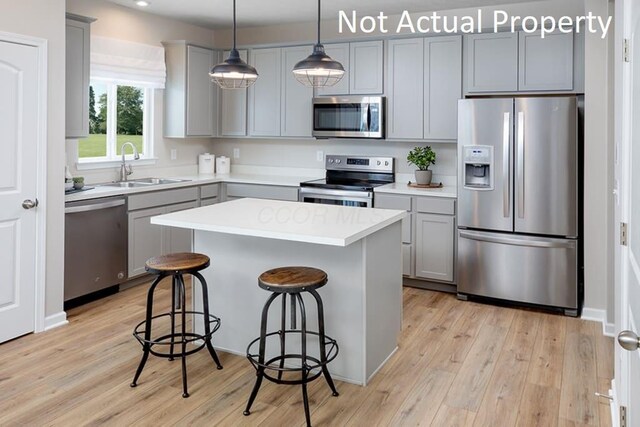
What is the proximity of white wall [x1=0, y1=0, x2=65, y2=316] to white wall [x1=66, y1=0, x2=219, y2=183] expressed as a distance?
0.97m

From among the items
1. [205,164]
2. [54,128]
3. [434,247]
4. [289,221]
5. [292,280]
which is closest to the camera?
[292,280]

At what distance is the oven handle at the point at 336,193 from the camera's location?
4906 mm

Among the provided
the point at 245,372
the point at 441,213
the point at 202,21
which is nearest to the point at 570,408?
the point at 245,372

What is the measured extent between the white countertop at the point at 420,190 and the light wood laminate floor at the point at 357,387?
1.20 metres

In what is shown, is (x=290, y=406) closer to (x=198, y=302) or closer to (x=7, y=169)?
(x=198, y=302)

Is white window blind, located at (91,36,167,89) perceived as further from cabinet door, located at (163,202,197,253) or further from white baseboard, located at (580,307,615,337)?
white baseboard, located at (580,307,615,337)

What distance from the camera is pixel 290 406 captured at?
270 cm

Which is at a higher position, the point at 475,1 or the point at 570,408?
the point at 475,1

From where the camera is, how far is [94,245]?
4.26 meters

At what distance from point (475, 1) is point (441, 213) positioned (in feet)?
6.24

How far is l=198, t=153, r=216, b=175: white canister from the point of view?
610 centimetres

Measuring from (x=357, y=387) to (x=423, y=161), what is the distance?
2569 mm

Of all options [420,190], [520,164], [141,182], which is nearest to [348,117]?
[420,190]

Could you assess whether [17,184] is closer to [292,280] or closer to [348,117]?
[292,280]
